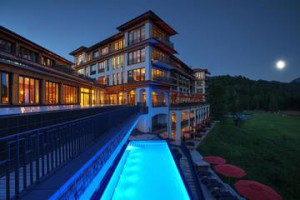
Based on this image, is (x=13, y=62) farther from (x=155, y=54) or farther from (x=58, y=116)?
(x=155, y=54)

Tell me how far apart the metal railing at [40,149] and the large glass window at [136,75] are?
19.7 metres

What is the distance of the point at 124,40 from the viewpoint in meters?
32.0

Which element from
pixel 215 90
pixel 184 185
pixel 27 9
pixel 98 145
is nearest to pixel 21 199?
pixel 98 145

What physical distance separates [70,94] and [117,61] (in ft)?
40.0

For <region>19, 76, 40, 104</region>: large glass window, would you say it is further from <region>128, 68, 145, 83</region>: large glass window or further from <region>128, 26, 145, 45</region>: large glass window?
<region>128, 26, 145, 45</region>: large glass window

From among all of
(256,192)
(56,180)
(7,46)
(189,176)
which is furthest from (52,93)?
(256,192)

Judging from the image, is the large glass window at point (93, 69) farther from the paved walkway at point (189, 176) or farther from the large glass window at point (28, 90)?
the paved walkway at point (189, 176)

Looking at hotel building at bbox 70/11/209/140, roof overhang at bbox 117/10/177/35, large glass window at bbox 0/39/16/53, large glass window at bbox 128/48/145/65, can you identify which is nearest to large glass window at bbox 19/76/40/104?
large glass window at bbox 0/39/16/53

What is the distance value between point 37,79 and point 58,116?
14702 mm

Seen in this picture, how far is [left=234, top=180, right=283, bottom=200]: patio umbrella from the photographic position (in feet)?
35.0

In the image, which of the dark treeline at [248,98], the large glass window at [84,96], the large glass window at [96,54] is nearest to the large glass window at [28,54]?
the large glass window at [84,96]

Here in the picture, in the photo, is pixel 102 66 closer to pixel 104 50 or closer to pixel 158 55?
pixel 104 50

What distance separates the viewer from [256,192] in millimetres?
→ 11062

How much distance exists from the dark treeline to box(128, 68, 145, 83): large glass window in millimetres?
35217
